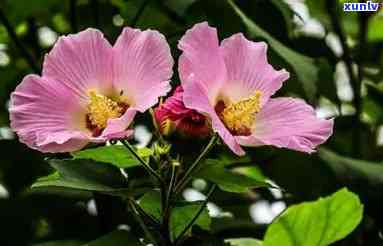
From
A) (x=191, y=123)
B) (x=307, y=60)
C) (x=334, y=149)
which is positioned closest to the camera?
(x=191, y=123)

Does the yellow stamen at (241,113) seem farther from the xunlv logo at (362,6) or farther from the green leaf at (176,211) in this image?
the xunlv logo at (362,6)

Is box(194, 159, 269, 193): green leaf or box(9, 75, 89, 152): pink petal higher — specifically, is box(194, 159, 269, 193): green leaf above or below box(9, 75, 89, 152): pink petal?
below

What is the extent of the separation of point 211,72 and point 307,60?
1.25 feet

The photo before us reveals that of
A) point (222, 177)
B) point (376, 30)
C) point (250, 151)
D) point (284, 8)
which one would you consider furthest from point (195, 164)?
point (376, 30)

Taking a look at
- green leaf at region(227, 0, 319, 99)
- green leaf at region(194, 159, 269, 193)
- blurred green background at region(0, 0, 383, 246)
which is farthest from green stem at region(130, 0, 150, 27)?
green leaf at region(194, 159, 269, 193)

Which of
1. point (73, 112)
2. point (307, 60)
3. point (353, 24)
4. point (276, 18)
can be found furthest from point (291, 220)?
point (353, 24)

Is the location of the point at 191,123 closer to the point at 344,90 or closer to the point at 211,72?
the point at 211,72

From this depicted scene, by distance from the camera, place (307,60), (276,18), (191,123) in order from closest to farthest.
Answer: (191,123)
(307,60)
(276,18)

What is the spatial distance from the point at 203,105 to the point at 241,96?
0.28ft

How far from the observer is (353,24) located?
5.52 feet

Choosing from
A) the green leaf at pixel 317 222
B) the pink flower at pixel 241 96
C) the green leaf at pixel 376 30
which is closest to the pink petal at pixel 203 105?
the pink flower at pixel 241 96

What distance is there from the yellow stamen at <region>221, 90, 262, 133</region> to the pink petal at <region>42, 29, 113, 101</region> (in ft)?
0.33

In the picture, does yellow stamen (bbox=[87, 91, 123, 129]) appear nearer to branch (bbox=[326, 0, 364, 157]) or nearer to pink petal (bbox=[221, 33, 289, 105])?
pink petal (bbox=[221, 33, 289, 105])

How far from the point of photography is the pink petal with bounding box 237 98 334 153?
0.73m
